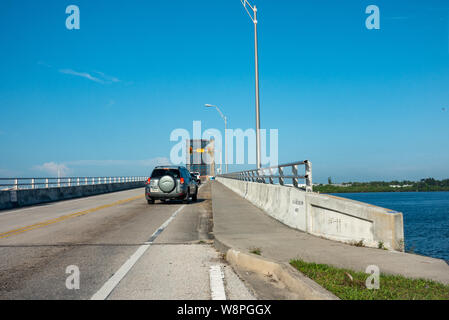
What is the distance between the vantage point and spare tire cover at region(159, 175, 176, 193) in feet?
73.5

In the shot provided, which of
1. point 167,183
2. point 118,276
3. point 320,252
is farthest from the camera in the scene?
point 167,183

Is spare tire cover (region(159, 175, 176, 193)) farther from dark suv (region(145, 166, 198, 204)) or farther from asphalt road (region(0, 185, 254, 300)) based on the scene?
asphalt road (region(0, 185, 254, 300))

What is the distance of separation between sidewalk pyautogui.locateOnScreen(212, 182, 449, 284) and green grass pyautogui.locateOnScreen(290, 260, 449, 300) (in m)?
0.46

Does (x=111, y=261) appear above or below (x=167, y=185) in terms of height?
below

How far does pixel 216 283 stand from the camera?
6516 millimetres

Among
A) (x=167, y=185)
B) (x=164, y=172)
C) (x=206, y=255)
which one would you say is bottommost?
(x=206, y=255)

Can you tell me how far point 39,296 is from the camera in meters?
5.92

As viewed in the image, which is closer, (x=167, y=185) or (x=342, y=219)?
(x=342, y=219)

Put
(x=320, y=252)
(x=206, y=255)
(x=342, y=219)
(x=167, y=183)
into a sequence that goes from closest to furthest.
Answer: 1. (x=320, y=252)
2. (x=206, y=255)
3. (x=342, y=219)
4. (x=167, y=183)

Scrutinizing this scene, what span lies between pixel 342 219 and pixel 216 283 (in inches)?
150

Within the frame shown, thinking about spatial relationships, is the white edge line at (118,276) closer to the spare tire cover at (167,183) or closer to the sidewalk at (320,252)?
the sidewalk at (320,252)

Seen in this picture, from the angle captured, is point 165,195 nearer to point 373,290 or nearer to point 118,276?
point 118,276

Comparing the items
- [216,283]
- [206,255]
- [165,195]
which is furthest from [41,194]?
[216,283]

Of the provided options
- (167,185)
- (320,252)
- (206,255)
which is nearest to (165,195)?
(167,185)
